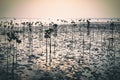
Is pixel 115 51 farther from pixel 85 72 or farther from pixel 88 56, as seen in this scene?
pixel 85 72

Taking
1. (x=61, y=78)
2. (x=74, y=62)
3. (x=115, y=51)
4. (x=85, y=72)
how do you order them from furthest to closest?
(x=115, y=51), (x=74, y=62), (x=85, y=72), (x=61, y=78)

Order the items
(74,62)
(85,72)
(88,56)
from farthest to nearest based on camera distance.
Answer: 1. (88,56)
2. (74,62)
3. (85,72)

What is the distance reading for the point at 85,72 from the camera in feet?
54.7

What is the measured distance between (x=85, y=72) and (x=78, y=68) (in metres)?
1.09

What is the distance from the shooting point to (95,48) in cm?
2539

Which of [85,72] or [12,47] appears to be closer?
[85,72]

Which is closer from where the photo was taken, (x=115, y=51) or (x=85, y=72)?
(x=85, y=72)

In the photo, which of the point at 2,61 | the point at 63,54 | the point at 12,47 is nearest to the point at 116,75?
the point at 63,54

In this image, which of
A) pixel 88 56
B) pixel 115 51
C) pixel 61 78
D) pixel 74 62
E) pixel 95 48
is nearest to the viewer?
pixel 61 78

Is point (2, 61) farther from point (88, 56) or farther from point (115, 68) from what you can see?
point (115, 68)

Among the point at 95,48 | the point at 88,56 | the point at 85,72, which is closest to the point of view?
the point at 85,72

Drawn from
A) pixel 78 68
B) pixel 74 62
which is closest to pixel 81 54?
pixel 74 62

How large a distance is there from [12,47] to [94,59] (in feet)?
33.0

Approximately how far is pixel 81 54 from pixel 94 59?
228 cm
